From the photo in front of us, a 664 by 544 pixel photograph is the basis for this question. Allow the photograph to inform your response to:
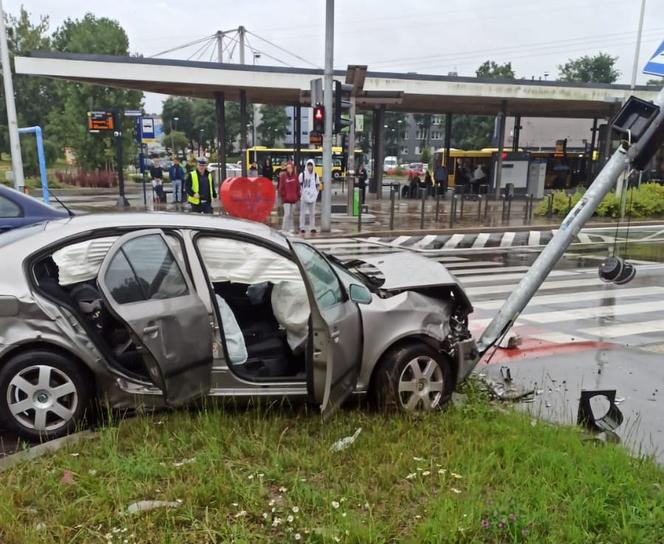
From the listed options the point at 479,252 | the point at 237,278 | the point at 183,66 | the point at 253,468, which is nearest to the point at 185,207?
the point at 183,66

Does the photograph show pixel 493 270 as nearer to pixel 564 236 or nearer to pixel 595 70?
pixel 564 236

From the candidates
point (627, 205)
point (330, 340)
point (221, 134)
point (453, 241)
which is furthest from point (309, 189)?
point (330, 340)

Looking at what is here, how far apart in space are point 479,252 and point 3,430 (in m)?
11.3

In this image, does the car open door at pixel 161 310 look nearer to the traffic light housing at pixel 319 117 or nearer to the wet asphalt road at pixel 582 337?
the wet asphalt road at pixel 582 337

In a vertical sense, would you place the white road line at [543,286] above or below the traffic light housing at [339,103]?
below

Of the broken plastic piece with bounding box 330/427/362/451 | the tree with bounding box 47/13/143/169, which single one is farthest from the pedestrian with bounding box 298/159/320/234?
the tree with bounding box 47/13/143/169

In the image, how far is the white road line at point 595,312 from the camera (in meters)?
7.72

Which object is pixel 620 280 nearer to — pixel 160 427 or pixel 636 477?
pixel 636 477

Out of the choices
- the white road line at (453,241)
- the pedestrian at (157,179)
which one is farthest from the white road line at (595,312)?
the pedestrian at (157,179)

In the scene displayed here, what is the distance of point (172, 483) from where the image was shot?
3156 mm

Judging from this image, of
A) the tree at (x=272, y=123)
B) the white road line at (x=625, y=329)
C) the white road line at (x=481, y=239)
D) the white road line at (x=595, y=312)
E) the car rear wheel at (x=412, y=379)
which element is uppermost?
the tree at (x=272, y=123)

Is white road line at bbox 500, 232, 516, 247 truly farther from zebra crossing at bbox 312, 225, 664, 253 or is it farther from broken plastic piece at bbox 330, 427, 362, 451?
broken plastic piece at bbox 330, 427, 362, 451

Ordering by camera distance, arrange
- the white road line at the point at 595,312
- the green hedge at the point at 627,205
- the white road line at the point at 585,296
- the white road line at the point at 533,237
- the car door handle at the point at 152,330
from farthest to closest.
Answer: the green hedge at the point at 627,205
the white road line at the point at 533,237
the white road line at the point at 585,296
the white road line at the point at 595,312
the car door handle at the point at 152,330

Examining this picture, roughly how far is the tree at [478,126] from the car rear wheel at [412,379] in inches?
3156
